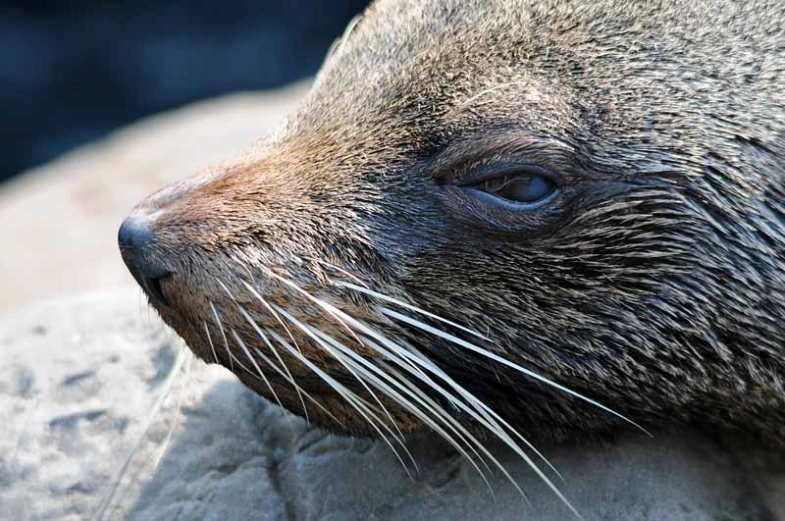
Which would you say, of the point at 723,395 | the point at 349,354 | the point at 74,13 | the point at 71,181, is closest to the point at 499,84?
the point at 349,354

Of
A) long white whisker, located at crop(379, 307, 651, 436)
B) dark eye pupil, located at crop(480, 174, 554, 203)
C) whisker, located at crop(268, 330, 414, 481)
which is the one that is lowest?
whisker, located at crop(268, 330, 414, 481)

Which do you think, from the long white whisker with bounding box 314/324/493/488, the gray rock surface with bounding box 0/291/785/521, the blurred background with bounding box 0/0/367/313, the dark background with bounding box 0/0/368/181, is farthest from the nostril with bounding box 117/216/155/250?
the dark background with bounding box 0/0/368/181

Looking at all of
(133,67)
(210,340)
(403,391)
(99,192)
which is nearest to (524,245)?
(403,391)

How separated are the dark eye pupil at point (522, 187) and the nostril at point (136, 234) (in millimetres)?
963

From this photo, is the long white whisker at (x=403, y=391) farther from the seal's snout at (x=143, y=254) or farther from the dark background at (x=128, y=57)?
the dark background at (x=128, y=57)

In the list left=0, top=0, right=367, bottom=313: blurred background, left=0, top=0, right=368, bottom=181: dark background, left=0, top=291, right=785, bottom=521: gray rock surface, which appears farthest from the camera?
left=0, top=0, right=368, bottom=181: dark background

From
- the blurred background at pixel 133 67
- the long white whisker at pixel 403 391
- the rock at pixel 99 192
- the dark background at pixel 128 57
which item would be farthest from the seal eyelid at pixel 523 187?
the dark background at pixel 128 57

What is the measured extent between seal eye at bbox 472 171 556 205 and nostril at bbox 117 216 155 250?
96 cm

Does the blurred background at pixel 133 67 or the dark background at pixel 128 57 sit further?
the dark background at pixel 128 57

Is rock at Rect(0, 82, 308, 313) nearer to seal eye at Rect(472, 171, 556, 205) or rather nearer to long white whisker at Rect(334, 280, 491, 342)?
long white whisker at Rect(334, 280, 491, 342)

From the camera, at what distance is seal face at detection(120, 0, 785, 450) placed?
3330 mm

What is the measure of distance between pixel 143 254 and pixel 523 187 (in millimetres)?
1078

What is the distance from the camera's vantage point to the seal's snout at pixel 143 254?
3.33 metres

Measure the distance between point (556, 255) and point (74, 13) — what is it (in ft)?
32.0
